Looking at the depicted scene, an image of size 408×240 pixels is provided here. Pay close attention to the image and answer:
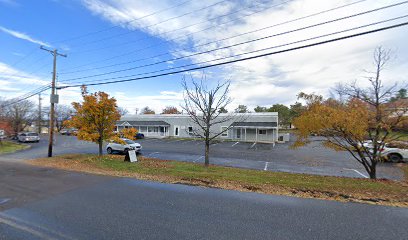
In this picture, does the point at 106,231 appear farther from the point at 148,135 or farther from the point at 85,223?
the point at 148,135

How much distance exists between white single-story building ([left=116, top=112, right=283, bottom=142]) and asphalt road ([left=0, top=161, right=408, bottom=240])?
2050cm

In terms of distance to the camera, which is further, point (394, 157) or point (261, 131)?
point (261, 131)

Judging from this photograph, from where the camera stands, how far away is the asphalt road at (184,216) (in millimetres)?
3871

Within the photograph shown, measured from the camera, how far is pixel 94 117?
13.9 m

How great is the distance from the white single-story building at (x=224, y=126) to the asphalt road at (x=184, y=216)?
2050 centimetres

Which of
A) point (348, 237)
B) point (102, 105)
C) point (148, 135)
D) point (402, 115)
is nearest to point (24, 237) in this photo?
point (348, 237)

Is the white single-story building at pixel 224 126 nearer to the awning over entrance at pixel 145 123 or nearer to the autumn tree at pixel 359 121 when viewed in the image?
the awning over entrance at pixel 145 123

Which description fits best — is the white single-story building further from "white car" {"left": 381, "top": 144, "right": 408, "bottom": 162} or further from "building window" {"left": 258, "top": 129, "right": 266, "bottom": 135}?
"white car" {"left": 381, "top": 144, "right": 408, "bottom": 162}

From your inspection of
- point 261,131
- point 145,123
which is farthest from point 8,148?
point 261,131

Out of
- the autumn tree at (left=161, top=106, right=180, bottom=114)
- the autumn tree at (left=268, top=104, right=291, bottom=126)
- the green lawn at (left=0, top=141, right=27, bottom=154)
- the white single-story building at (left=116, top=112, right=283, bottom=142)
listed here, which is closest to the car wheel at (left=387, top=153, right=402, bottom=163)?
the white single-story building at (left=116, top=112, right=283, bottom=142)

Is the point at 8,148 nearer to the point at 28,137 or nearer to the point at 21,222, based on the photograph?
the point at 28,137

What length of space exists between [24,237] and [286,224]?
189 inches

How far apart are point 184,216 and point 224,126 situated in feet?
101

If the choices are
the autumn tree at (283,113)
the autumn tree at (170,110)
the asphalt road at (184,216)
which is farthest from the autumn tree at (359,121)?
the autumn tree at (170,110)
